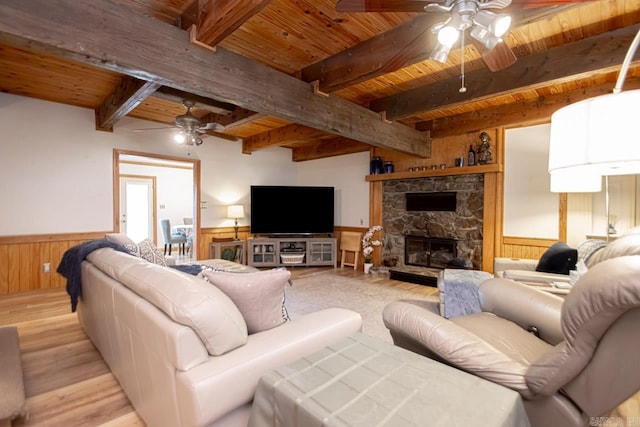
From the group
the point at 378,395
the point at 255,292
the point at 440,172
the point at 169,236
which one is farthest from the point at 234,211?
the point at 378,395

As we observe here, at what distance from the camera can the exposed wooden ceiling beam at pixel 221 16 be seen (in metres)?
1.70

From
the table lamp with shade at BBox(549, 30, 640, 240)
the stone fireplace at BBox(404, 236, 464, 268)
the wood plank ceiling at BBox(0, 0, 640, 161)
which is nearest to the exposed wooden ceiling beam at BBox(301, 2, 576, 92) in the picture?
the wood plank ceiling at BBox(0, 0, 640, 161)

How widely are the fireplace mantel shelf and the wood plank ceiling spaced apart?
64cm

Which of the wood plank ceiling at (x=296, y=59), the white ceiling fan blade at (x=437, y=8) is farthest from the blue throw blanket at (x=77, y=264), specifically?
the white ceiling fan blade at (x=437, y=8)

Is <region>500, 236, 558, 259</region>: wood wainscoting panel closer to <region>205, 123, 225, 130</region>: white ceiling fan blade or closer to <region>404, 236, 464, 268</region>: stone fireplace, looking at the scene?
<region>404, 236, 464, 268</region>: stone fireplace

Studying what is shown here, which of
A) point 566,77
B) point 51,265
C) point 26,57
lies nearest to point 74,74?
point 26,57

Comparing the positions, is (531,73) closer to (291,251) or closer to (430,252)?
(430,252)

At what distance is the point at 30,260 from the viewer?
3871mm

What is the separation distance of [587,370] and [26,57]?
15.2 ft

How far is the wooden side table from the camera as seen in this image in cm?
530

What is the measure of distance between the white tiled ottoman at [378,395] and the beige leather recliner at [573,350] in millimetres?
92

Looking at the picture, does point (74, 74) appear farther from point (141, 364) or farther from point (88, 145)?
point (141, 364)

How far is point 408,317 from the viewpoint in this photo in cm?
139

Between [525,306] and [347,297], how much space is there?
2.32 meters
